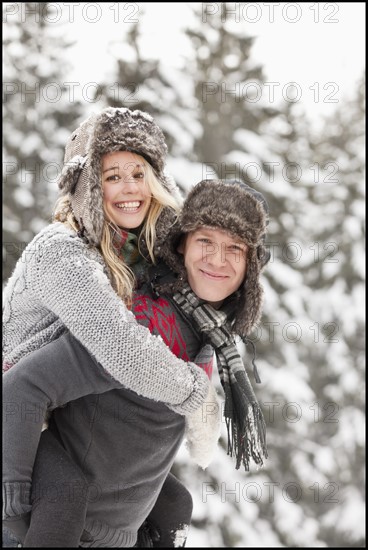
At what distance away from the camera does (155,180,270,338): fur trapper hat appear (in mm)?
2746

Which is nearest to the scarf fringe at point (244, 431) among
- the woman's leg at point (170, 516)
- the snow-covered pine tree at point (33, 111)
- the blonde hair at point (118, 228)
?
the woman's leg at point (170, 516)

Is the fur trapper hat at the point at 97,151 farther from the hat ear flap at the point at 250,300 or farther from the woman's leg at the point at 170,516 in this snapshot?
the woman's leg at the point at 170,516

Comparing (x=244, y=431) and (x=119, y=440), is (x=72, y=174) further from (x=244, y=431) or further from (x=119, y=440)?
(x=244, y=431)

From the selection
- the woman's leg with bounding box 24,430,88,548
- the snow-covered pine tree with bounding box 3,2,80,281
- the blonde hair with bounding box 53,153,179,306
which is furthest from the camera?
the snow-covered pine tree with bounding box 3,2,80,281

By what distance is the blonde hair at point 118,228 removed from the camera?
2631 mm

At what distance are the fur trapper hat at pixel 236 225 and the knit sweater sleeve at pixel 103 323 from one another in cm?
34

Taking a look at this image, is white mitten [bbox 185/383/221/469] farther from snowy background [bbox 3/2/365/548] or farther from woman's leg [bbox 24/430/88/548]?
snowy background [bbox 3/2/365/548]

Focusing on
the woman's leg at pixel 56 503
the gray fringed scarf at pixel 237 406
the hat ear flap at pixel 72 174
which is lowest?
the woman's leg at pixel 56 503

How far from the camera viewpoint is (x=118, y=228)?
2.76 m

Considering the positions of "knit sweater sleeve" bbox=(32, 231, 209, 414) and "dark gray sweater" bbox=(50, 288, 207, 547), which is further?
"dark gray sweater" bbox=(50, 288, 207, 547)

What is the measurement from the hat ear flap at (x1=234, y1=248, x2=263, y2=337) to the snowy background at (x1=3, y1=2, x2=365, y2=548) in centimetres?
477

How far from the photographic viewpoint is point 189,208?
2805 mm

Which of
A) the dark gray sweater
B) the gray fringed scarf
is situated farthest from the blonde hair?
the gray fringed scarf

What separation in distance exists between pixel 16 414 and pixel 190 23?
26.3 feet
